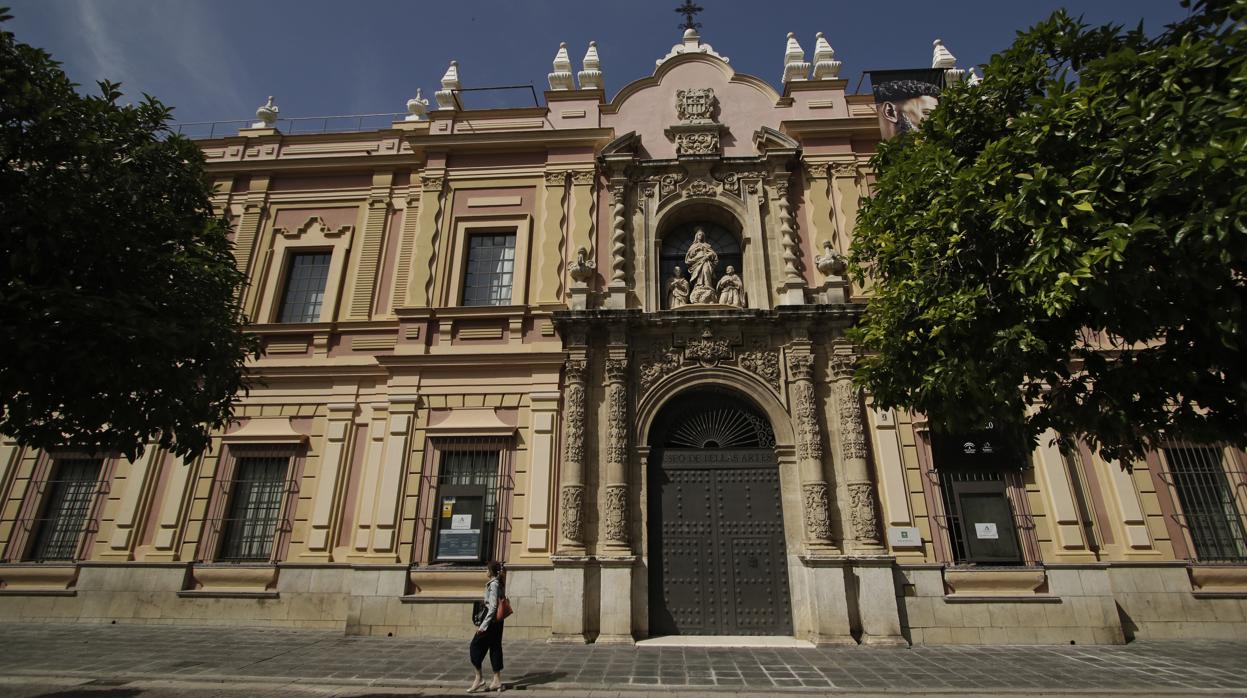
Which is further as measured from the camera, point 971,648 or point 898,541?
point 898,541

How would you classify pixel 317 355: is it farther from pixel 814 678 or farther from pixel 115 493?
pixel 814 678

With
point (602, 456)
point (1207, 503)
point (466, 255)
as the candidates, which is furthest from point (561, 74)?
point (1207, 503)

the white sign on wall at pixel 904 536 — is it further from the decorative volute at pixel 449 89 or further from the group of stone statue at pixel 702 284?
the decorative volute at pixel 449 89

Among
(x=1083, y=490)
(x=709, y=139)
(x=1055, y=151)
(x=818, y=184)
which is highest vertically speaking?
(x=709, y=139)

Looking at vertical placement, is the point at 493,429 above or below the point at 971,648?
above

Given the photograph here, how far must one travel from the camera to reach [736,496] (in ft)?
36.3

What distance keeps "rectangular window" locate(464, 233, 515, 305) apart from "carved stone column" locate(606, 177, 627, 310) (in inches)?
→ 90.0

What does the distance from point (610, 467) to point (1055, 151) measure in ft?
25.8

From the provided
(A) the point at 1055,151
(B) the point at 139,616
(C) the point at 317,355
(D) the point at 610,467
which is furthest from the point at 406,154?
(A) the point at 1055,151

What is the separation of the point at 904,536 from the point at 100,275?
11722mm

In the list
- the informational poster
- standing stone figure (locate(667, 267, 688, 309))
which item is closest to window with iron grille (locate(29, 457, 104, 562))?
the informational poster

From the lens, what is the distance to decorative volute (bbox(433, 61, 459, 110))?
14.7 meters

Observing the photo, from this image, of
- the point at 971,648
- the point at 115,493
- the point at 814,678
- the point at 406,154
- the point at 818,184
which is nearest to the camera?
the point at 814,678

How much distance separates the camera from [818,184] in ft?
43.5
